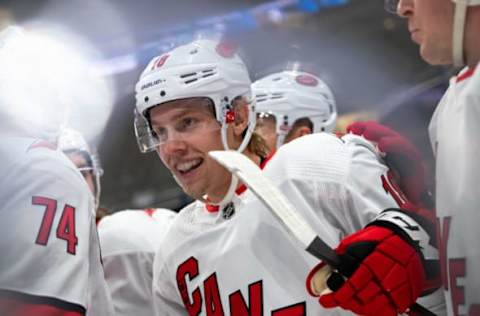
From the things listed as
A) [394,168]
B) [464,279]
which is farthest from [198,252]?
[464,279]

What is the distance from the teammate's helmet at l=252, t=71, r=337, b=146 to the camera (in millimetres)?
3006

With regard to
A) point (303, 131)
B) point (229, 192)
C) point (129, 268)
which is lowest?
point (129, 268)

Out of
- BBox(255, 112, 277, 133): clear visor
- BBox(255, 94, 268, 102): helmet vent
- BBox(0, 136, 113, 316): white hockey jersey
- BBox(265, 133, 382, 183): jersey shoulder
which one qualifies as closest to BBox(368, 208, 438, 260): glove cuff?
BBox(265, 133, 382, 183): jersey shoulder

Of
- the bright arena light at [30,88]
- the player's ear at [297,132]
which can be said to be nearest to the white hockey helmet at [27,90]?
the bright arena light at [30,88]

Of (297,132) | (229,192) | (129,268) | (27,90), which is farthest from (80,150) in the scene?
(27,90)

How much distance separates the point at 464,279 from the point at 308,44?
715 centimetres

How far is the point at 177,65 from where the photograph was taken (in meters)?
2.17

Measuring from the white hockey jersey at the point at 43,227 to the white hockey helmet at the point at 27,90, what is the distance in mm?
85

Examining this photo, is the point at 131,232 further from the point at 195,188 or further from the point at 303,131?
the point at 303,131

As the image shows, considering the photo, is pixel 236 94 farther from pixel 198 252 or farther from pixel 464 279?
pixel 464 279

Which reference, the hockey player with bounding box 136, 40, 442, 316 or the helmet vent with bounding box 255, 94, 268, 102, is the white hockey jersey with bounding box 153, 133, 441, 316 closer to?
the hockey player with bounding box 136, 40, 442, 316

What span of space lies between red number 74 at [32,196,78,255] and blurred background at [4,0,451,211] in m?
4.93

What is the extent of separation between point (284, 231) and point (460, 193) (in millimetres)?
707

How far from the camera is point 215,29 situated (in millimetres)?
6859
